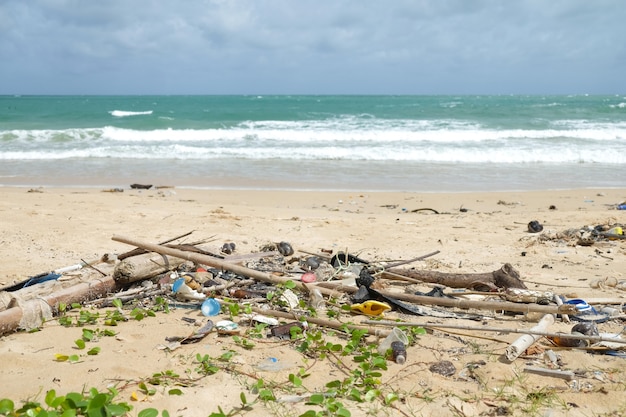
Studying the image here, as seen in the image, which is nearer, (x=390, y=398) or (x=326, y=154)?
(x=390, y=398)

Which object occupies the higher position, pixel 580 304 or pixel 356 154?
pixel 356 154

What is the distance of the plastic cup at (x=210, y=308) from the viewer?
409 cm

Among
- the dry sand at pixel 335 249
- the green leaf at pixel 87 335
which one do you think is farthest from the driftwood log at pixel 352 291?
the green leaf at pixel 87 335

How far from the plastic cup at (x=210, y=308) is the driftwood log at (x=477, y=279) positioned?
1683mm

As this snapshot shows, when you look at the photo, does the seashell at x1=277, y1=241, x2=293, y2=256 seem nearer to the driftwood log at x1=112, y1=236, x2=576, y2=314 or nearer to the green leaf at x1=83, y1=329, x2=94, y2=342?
the driftwood log at x1=112, y1=236, x2=576, y2=314

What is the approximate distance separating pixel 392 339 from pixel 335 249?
3.15 meters

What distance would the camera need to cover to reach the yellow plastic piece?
4.19m

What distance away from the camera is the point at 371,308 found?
420cm

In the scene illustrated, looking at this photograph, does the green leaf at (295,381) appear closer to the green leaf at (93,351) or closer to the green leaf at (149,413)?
the green leaf at (149,413)

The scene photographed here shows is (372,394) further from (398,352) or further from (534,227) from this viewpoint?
(534,227)

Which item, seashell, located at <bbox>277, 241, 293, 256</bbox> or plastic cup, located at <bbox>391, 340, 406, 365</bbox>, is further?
seashell, located at <bbox>277, 241, 293, 256</bbox>

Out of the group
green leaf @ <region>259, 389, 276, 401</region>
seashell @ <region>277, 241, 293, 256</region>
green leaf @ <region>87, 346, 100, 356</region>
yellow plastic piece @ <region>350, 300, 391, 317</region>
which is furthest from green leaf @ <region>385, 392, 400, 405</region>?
seashell @ <region>277, 241, 293, 256</region>

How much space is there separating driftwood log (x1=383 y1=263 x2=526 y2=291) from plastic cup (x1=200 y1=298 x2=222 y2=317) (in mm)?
1683

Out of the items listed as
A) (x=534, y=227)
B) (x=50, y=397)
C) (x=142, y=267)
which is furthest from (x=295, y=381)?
(x=534, y=227)
